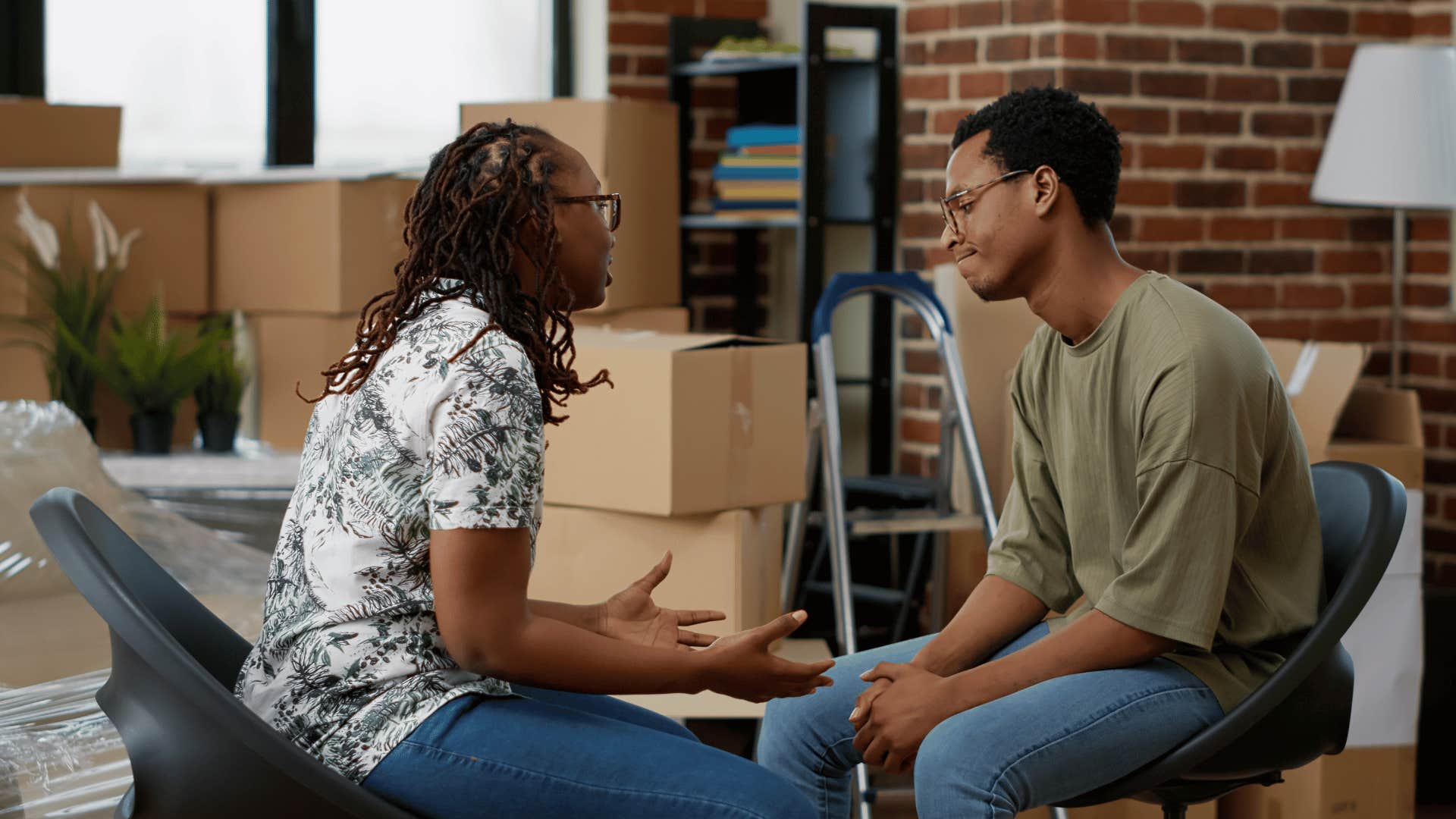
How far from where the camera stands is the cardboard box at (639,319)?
139 inches

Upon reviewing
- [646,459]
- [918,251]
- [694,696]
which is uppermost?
[918,251]

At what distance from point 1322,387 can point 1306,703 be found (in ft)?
3.59

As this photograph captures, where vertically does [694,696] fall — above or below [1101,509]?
below

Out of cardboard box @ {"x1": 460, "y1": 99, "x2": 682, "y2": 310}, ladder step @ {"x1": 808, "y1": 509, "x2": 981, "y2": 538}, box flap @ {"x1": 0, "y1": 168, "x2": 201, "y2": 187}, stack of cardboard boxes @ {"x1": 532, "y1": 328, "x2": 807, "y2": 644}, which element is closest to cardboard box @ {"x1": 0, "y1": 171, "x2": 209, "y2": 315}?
box flap @ {"x1": 0, "y1": 168, "x2": 201, "y2": 187}

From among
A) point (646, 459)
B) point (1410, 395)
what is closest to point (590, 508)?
point (646, 459)

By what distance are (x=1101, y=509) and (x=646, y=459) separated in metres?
0.87

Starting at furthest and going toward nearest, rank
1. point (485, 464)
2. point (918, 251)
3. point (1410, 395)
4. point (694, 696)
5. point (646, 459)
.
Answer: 1. point (918, 251)
2. point (1410, 395)
3. point (694, 696)
4. point (646, 459)
5. point (485, 464)

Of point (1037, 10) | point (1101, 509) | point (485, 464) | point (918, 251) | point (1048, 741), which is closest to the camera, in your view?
point (485, 464)

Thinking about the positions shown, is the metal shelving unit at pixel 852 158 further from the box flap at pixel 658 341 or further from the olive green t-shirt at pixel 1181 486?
the olive green t-shirt at pixel 1181 486

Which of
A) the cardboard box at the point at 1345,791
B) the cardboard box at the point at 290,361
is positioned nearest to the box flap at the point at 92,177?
the cardboard box at the point at 290,361

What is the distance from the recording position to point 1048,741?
1493 millimetres

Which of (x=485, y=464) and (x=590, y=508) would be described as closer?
(x=485, y=464)

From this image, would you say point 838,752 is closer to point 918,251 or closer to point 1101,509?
point 1101,509

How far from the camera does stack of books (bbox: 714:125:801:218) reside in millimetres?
3596
